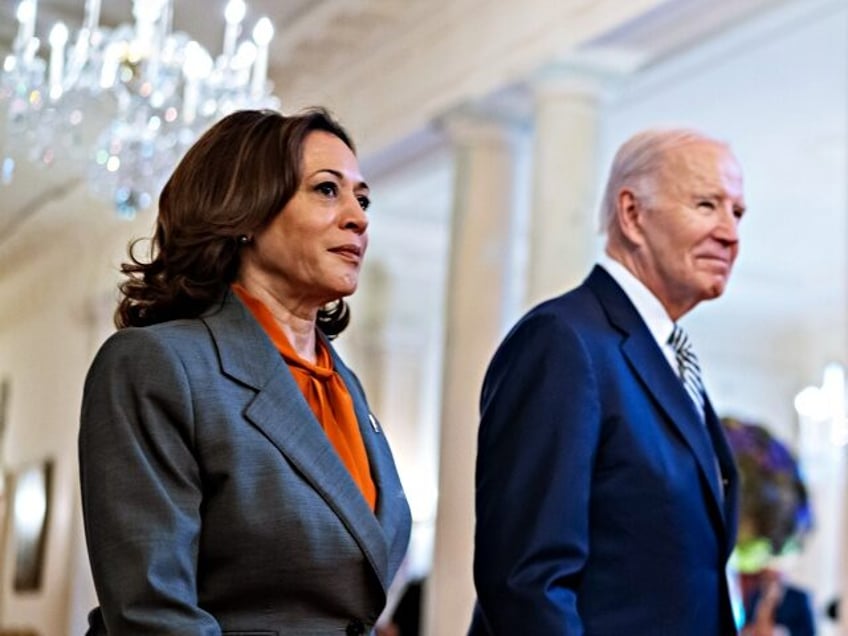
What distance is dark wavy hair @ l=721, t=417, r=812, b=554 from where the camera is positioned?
20.4ft

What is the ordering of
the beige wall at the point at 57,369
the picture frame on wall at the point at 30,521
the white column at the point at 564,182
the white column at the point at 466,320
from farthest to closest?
the picture frame on wall at the point at 30,521
the beige wall at the point at 57,369
the white column at the point at 466,320
the white column at the point at 564,182

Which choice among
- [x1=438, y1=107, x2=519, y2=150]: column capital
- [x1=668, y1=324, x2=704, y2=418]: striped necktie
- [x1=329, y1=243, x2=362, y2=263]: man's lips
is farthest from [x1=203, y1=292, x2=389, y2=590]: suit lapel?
[x1=438, y1=107, x2=519, y2=150]: column capital

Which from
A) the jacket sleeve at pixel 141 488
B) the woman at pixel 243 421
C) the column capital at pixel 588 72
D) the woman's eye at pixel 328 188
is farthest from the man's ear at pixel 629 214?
the column capital at pixel 588 72

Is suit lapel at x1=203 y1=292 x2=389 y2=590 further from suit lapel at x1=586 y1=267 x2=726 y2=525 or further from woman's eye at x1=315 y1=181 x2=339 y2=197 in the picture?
suit lapel at x1=586 y1=267 x2=726 y2=525

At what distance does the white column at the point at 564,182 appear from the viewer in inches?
268

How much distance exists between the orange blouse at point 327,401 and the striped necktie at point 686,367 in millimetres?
779

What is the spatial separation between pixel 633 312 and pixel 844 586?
373 centimetres

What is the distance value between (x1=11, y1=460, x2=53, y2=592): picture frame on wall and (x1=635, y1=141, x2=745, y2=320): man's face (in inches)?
445

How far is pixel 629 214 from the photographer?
290cm

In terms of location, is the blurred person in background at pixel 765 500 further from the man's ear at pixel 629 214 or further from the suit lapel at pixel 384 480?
the suit lapel at pixel 384 480

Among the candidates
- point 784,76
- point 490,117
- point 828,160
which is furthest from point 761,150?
point 490,117

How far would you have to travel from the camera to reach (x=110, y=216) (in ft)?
41.0

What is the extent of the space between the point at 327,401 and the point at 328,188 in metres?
0.30

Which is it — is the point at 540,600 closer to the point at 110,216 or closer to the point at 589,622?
the point at 589,622
